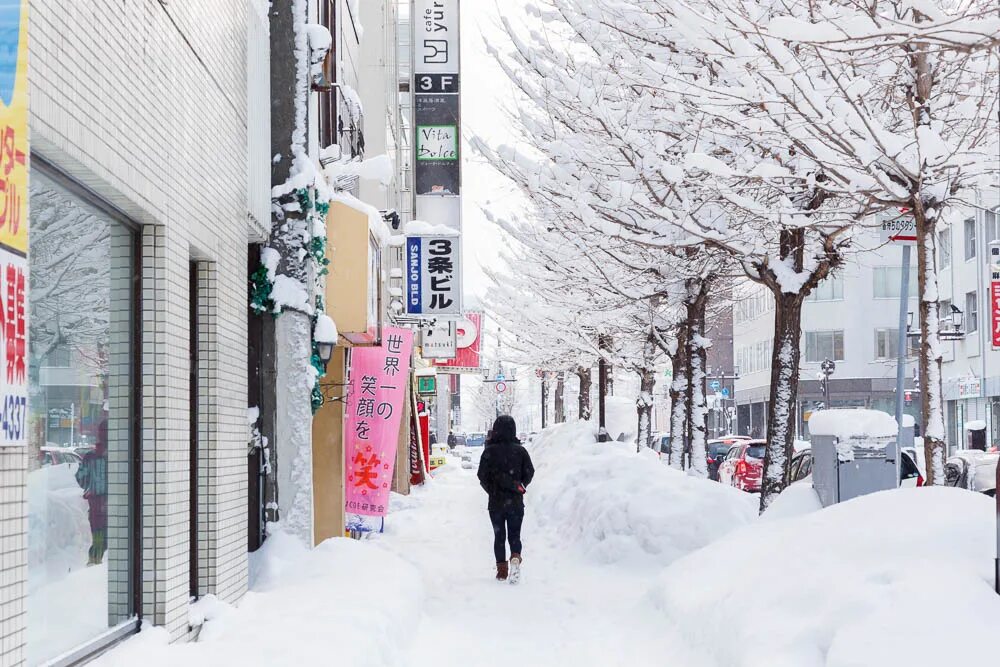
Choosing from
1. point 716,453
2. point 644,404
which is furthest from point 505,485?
point 716,453

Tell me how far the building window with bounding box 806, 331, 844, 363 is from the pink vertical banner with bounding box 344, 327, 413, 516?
159ft

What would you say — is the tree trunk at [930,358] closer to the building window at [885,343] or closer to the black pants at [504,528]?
the black pants at [504,528]

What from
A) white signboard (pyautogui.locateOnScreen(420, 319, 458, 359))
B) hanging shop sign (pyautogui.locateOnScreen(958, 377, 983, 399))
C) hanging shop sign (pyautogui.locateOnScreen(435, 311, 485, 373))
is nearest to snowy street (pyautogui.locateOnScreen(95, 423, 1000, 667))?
white signboard (pyautogui.locateOnScreen(420, 319, 458, 359))

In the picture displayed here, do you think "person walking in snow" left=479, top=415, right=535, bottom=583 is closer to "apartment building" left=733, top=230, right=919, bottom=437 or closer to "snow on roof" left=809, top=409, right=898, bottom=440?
"snow on roof" left=809, top=409, right=898, bottom=440

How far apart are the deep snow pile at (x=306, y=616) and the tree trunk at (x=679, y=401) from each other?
13561 millimetres

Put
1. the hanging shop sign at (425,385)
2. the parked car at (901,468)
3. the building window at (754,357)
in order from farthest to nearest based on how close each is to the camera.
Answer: the building window at (754,357) < the hanging shop sign at (425,385) < the parked car at (901,468)

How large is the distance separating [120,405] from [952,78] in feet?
28.7

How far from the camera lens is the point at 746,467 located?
24.0 meters

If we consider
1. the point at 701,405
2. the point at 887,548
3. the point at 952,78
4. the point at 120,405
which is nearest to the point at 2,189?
the point at 120,405

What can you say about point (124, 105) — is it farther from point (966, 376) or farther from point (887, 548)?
point (966, 376)

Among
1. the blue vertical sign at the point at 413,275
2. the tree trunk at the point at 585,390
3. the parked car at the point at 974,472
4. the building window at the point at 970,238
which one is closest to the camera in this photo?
the parked car at the point at 974,472

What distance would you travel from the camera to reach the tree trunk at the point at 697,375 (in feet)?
66.2

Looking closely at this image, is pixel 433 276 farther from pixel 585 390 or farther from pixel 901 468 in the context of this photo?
pixel 585 390

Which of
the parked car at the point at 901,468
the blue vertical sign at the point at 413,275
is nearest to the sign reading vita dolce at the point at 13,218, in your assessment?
the parked car at the point at 901,468
